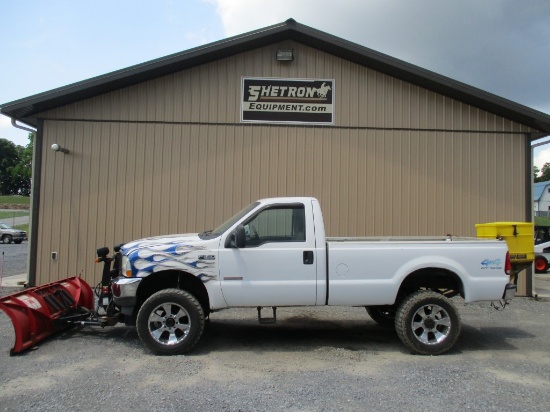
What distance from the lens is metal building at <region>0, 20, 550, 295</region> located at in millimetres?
10477

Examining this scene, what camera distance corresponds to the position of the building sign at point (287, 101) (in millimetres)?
10773

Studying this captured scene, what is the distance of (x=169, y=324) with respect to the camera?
591cm

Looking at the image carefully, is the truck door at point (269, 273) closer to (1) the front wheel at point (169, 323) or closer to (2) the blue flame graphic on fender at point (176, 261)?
(2) the blue flame graphic on fender at point (176, 261)

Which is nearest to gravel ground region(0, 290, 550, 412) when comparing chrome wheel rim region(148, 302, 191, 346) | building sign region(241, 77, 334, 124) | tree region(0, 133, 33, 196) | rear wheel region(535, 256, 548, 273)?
chrome wheel rim region(148, 302, 191, 346)

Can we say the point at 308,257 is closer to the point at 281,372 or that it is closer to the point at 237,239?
the point at 237,239

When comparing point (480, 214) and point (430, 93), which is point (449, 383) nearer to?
point (480, 214)

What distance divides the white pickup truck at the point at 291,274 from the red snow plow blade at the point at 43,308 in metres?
1.16

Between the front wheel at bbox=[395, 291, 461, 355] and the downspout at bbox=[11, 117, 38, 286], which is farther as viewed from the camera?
the downspout at bbox=[11, 117, 38, 286]

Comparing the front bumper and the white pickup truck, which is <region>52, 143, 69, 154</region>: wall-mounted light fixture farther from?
the front bumper

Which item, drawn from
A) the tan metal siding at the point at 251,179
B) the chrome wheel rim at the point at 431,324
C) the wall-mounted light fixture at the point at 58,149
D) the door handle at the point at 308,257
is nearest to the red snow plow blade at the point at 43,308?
the tan metal siding at the point at 251,179

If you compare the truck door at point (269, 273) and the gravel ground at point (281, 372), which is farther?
the truck door at point (269, 273)

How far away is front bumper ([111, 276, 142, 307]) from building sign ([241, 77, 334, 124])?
5743 millimetres

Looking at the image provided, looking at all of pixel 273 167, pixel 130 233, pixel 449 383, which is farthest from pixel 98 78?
pixel 449 383

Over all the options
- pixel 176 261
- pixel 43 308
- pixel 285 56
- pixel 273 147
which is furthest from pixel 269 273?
pixel 285 56
